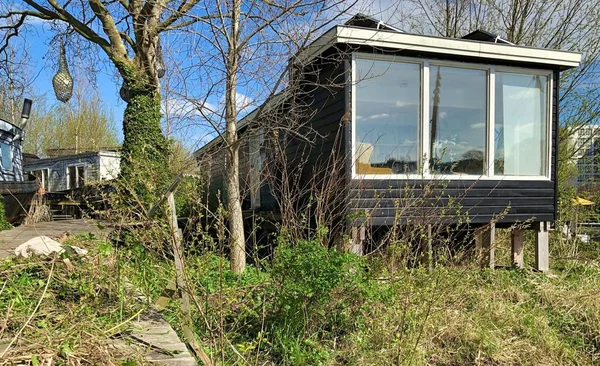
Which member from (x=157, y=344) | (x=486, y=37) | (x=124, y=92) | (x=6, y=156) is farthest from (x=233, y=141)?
(x=6, y=156)

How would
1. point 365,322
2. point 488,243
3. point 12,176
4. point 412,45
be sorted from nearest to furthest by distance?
point 365,322 < point 412,45 < point 488,243 < point 12,176

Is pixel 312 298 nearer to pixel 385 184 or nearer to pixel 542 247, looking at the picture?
pixel 385 184

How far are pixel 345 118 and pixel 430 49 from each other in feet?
6.13

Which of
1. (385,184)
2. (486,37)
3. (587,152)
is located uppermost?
(486,37)

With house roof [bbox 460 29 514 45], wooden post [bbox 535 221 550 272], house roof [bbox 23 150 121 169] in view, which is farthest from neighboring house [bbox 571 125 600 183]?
house roof [bbox 23 150 121 169]

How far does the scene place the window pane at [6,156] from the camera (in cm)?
1080

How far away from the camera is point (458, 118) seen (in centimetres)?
649

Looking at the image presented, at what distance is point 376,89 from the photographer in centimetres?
603

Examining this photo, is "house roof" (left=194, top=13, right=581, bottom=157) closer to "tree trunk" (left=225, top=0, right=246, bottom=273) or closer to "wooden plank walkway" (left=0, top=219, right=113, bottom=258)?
"tree trunk" (left=225, top=0, right=246, bottom=273)

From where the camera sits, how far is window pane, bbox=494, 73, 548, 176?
6.64 meters

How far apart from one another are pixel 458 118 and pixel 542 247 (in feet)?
8.32

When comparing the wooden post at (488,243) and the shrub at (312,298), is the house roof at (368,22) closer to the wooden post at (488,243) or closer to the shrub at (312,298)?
the wooden post at (488,243)

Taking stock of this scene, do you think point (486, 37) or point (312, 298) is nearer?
point (312, 298)

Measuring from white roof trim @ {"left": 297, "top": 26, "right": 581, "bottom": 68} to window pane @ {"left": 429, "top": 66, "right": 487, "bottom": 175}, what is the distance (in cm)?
34
